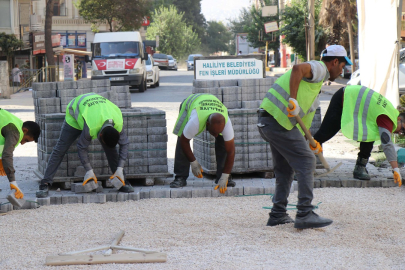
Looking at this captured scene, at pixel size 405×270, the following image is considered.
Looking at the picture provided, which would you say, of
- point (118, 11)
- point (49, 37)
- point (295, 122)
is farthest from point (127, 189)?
point (118, 11)

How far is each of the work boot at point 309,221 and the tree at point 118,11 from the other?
4307cm

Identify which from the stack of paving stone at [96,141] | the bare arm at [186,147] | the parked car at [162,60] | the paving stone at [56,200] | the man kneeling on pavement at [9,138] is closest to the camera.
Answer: the man kneeling on pavement at [9,138]

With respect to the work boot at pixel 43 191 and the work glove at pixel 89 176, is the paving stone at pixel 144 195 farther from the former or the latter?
the work boot at pixel 43 191

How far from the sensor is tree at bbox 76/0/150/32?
47.2 meters

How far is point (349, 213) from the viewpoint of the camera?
616cm

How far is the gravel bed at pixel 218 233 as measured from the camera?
4.64 m

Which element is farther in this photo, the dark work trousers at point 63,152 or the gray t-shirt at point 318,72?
the dark work trousers at point 63,152

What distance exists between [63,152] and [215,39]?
314ft

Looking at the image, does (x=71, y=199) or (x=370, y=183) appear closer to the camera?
(x=71, y=199)

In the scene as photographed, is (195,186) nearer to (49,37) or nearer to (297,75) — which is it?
(297,75)

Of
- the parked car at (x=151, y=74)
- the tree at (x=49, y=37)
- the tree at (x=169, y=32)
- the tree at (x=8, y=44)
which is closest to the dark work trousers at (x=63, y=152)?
the parked car at (x=151, y=74)

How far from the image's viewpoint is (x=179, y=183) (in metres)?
7.41

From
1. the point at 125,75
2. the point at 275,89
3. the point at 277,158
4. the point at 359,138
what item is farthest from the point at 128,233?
the point at 125,75

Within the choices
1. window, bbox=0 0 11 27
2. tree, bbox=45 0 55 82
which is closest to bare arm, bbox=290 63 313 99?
tree, bbox=45 0 55 82
